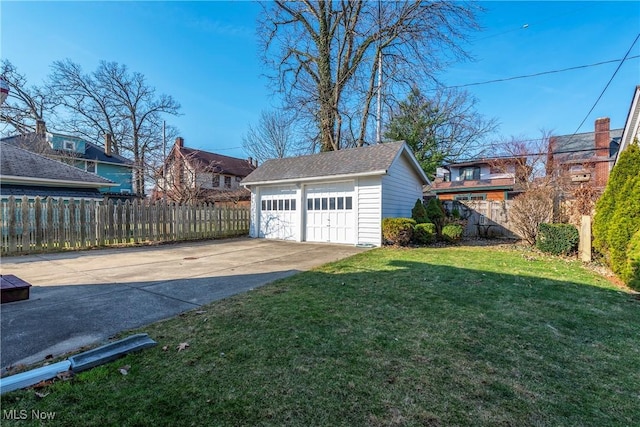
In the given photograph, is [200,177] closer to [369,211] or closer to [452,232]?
[369,211]

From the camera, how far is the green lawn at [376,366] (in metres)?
1.86

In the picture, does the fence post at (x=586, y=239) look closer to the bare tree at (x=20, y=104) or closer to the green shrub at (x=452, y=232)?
the green shrub at (x=452, y=232)

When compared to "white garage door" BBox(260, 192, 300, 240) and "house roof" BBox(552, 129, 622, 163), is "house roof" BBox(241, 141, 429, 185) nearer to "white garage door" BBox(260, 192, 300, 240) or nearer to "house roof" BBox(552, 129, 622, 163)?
"white garage door" BBox(260, 192, 300, 240)

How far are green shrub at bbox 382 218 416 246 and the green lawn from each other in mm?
4941

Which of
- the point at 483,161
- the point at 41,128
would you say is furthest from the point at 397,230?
the point at 41,128

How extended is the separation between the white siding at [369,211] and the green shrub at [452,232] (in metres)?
2.85

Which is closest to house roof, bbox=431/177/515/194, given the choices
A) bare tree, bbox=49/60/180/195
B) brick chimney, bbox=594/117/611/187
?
brick chimney, bbox=594/117/611/187

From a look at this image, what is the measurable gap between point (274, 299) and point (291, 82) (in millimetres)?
16134

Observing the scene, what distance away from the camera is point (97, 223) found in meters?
9.88

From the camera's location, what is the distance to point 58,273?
5828mm

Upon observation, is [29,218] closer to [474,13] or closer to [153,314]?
[153,314]

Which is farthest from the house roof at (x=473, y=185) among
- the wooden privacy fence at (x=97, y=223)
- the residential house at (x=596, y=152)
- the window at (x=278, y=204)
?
the wooden privacy fence at (x=97, y=223)

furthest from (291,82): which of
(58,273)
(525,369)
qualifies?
(525,369)

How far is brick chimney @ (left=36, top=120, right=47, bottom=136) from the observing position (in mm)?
20734
